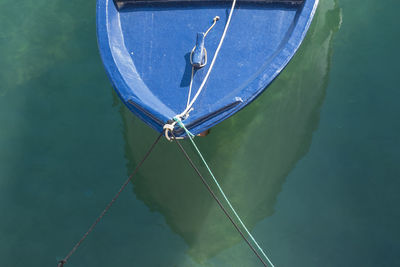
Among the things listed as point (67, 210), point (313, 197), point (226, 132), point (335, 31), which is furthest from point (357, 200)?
point (67, 210)


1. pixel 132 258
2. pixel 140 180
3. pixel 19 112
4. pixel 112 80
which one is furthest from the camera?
pixel 19 112

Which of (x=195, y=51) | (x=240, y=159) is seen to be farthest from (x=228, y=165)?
(x=195, y=51)

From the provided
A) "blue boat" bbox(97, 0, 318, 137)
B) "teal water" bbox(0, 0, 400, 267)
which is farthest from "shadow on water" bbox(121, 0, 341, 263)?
"blue boat" bbox(97, 0, 318, 137)

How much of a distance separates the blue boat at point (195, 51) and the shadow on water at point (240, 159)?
1.21 m

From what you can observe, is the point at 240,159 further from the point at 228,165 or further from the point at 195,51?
the point at 195,51

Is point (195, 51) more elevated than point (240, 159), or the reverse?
point (195, 51)

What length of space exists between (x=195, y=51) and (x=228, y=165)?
1685 mm

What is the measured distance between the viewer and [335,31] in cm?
761

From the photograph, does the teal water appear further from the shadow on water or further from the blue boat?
the blue boat

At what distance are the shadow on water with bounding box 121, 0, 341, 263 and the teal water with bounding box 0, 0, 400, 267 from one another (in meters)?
0.01

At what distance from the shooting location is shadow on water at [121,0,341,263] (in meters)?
6.64

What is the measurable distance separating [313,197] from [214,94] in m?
1.92

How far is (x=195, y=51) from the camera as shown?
19.6 ft

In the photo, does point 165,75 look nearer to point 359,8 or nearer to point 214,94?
point 214,94
